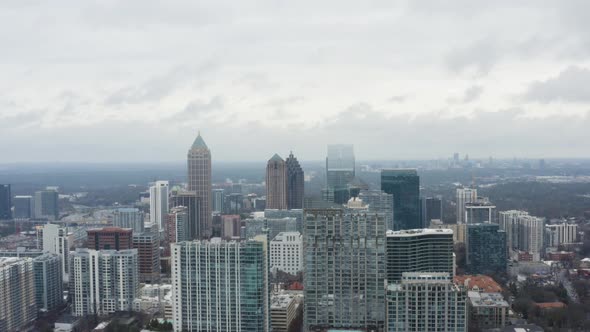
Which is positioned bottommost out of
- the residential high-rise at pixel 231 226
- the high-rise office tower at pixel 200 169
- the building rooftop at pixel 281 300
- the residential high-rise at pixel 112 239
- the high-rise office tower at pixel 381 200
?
the building rooftop at pixel 281 300

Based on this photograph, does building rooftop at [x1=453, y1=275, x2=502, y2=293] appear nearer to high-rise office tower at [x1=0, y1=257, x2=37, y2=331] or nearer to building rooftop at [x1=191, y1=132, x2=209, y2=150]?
high-rise office tower at [x1=0, y1=257, x2=37, y2=331]

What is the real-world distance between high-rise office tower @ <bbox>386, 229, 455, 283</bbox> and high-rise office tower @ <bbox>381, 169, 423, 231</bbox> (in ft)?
37.9

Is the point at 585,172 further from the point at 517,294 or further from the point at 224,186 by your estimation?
Result: the point at 517,294

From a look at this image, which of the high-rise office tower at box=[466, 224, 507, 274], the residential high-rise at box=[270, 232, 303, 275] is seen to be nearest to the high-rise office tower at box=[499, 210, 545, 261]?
the high-rise office tower at box=[466, 224, 507, 274]

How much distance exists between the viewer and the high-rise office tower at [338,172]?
3369 cm

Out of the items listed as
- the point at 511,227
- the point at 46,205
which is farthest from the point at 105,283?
the point at 46,205

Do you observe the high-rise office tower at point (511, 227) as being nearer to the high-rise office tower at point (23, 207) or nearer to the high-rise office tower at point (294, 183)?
the high-rise office tower at point (294, 183)

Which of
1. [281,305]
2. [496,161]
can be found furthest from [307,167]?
[496,161]

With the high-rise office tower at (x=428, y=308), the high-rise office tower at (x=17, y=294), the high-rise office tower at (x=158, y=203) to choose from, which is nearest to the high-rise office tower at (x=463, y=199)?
the high-rise office tower at (x=158, y=203)

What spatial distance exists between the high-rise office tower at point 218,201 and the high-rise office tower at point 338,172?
10236 mm

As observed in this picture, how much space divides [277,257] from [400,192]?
8.41 m

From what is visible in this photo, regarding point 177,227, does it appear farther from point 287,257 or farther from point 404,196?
point 404,196

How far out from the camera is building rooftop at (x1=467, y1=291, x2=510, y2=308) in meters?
18.9

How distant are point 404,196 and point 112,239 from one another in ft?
45.1
